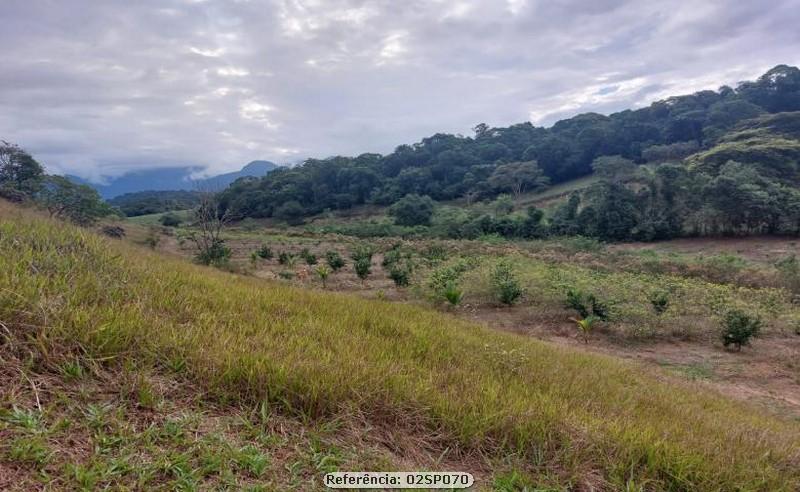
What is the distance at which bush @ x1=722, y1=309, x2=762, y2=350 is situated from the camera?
405 inches

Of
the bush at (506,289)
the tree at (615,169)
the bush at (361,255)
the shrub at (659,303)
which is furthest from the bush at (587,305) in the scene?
the tree at (615,169)

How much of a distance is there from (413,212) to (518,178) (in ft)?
57.9

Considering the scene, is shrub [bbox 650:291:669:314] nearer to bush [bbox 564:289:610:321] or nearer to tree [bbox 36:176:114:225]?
bush [bbox 564:289:610:321]

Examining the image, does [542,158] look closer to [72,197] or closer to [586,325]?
[72,197]

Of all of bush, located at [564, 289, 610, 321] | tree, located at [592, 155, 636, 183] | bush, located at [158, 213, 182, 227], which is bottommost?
bush, located at [564, 289, 610, 321]

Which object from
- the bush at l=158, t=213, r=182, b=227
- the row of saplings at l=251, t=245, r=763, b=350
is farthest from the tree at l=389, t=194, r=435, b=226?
the row of saplings at l=251, t=245, r=763, b=350

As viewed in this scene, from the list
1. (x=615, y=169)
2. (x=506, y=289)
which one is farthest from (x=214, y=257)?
(x=615, y=169)

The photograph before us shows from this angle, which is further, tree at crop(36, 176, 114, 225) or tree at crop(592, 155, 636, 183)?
tree at crop(592, 155, 636, 183)

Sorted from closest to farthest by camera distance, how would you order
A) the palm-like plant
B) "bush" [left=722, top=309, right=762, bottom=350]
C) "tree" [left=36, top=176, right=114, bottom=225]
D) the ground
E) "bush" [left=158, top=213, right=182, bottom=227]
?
the ground
"bush" [left=722, top=309, right=762, bottom=350]
the palm-like plant
"tree" [left=36, top=176, right=114, bottom=225]
"bush" [left=158, top=213, right=182, bottom=227]

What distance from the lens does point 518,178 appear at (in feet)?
188

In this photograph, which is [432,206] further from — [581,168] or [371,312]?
[371,312]

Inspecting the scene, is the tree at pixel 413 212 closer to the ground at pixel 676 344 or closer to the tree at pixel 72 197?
the ground at pixel 676 344

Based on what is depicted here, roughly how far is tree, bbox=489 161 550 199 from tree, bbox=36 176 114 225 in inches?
1765

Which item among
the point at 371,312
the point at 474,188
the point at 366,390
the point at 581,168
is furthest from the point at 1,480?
the point at 581,168
